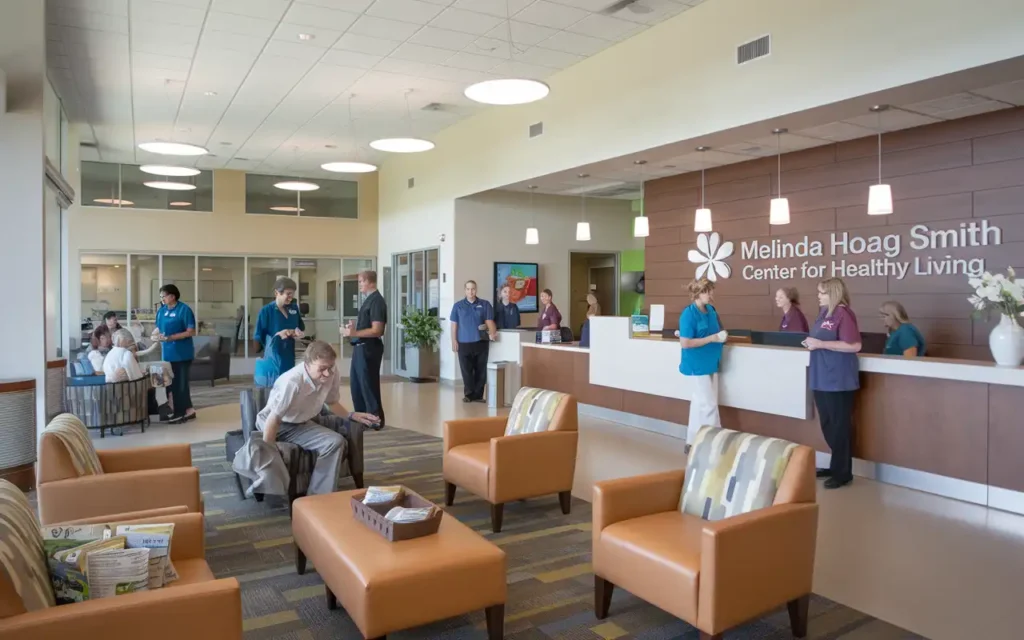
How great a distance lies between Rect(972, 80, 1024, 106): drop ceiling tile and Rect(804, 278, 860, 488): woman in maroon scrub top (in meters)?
2.25

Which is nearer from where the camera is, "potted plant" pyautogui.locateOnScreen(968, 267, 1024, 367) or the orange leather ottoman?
→ the orange leather ottoman

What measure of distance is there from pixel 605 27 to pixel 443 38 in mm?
1730

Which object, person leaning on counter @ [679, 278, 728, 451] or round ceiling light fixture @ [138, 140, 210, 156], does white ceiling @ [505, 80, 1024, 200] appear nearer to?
person leaning on counter @ [679, 278, 728, 451]

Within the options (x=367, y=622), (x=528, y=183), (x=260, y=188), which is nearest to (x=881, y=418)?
(x=367, y=622)

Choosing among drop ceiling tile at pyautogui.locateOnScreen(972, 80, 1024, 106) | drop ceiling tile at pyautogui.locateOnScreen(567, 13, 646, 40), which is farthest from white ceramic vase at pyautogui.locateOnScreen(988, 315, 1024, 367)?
drop ceiling tile at pyautogui.locateOnScreen(567, 13, 646, 40)

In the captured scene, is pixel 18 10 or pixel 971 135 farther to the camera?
pixel 971 135

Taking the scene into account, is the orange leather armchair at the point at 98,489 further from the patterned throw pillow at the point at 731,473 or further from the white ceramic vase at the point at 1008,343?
the white ceramic vase at the point at 1008,343

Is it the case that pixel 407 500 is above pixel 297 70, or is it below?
below

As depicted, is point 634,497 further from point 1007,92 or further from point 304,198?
point 304,198

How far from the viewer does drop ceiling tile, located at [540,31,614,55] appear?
7.86m

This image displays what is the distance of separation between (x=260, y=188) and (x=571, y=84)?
8.89 meters

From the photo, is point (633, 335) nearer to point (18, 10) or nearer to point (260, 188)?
point (18, 10)

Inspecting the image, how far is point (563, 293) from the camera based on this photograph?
13008mm

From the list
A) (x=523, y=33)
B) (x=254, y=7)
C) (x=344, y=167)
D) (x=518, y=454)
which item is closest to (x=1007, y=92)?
(x=523, y=33)
